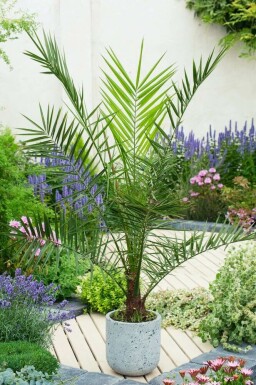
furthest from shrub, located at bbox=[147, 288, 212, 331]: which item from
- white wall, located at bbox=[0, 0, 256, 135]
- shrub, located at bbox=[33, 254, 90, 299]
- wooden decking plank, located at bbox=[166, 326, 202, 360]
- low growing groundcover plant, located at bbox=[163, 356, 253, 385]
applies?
white wall, located at bbox=[0, 0, 256, 135]

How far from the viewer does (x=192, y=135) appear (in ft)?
32.3

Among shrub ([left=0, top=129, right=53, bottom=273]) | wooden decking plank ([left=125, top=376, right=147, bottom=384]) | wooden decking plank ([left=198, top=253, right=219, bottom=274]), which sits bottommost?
wooden decking plank ([left=198, top=253, right=219, bottom=274])

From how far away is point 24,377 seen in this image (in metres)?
3.52

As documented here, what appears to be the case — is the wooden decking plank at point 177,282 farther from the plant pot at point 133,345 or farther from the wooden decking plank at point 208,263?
the plant pot at point 133,345

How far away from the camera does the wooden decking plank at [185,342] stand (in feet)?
16.9

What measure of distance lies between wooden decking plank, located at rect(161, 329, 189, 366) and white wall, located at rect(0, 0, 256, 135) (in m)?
5.32

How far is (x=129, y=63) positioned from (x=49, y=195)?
263 cm

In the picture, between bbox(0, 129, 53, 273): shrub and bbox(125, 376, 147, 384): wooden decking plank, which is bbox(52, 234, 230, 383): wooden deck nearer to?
bbox(125, 376, 147, 384): wooden decking plank

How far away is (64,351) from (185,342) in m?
0.86

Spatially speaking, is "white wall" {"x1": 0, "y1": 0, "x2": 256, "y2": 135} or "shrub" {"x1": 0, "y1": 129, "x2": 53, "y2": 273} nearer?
"shrub" {"x1": 0, "y1": 129, "x2": 53, "y2": 273}

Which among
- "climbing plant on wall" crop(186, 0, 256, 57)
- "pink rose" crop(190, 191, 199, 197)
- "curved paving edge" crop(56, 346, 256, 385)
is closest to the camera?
"curved paving edge" crop(56, 346, 256, 385)

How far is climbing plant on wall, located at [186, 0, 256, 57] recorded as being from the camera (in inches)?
386

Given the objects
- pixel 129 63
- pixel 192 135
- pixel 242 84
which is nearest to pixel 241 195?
pixel 192 135

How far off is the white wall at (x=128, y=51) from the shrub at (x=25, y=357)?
6766 millimetres
